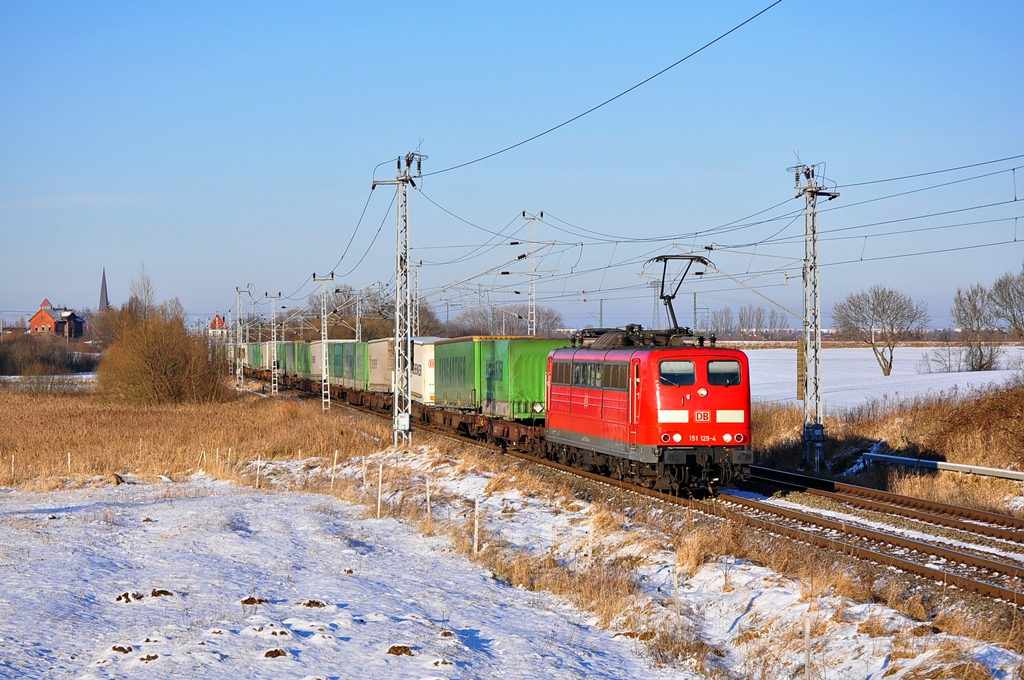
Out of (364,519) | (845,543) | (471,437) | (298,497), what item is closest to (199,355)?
(471,437)

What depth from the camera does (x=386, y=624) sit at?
372 inches

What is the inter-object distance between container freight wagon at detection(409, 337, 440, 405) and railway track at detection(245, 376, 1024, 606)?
1805 cm

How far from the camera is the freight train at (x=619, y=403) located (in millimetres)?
18297

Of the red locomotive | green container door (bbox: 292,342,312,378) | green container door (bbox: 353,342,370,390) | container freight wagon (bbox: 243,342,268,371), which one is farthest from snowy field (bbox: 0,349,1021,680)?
container freight wagon (bbox: 243,342,268,371)

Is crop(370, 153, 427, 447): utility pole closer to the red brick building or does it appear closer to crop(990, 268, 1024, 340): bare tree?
crop(990, 268, 1024, 340): bare tree

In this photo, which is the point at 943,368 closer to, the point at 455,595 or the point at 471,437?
the point at 471,437

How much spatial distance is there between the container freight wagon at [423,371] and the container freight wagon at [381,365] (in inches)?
61.3

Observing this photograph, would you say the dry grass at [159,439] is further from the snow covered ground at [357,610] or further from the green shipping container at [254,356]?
the green shipping container at [254,356]

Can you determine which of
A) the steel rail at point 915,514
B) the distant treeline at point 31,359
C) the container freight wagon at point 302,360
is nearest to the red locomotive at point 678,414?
the steel rail at point 915,514

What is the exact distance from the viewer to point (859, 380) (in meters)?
59.3

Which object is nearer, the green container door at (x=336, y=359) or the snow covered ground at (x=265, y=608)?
the snow covered ground at (x=265, y=608)

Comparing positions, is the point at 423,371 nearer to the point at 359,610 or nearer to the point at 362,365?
the point at 362,365

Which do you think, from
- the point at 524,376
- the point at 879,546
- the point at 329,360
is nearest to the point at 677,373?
the point at 879,546

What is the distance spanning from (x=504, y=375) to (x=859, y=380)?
130 feet
